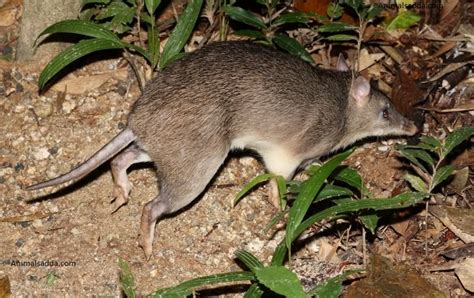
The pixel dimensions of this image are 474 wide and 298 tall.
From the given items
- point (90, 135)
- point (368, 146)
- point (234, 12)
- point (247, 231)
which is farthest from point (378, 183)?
point (90, 135)

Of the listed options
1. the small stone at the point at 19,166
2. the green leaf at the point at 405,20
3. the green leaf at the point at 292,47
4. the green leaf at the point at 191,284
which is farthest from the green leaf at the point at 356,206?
the green leaf at the point at 405,20

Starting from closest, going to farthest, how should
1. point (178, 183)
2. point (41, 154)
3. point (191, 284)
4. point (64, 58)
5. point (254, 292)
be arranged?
point (191, 284) < point (254, 292) < point (178, 183) < point (64, 58) < point (41, 154)

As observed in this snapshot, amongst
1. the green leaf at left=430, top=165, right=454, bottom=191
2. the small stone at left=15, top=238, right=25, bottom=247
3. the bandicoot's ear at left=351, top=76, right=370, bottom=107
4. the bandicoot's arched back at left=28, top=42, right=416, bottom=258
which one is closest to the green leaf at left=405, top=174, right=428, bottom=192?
the green leaf at left=430, top=165, right=454, bottom=191

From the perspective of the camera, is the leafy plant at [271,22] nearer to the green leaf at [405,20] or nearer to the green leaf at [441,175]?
the green leaf at [405,20]

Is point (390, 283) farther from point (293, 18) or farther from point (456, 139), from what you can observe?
point (293, 18)

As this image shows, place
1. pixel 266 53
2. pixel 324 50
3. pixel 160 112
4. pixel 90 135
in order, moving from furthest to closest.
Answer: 1. pixel 324 50
2. pixel 90 135
3. pixel 266 53
4. pixel 160 112

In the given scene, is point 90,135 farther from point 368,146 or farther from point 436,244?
point 436,244

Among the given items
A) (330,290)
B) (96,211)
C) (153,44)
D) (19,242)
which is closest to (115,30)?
(153,44)
